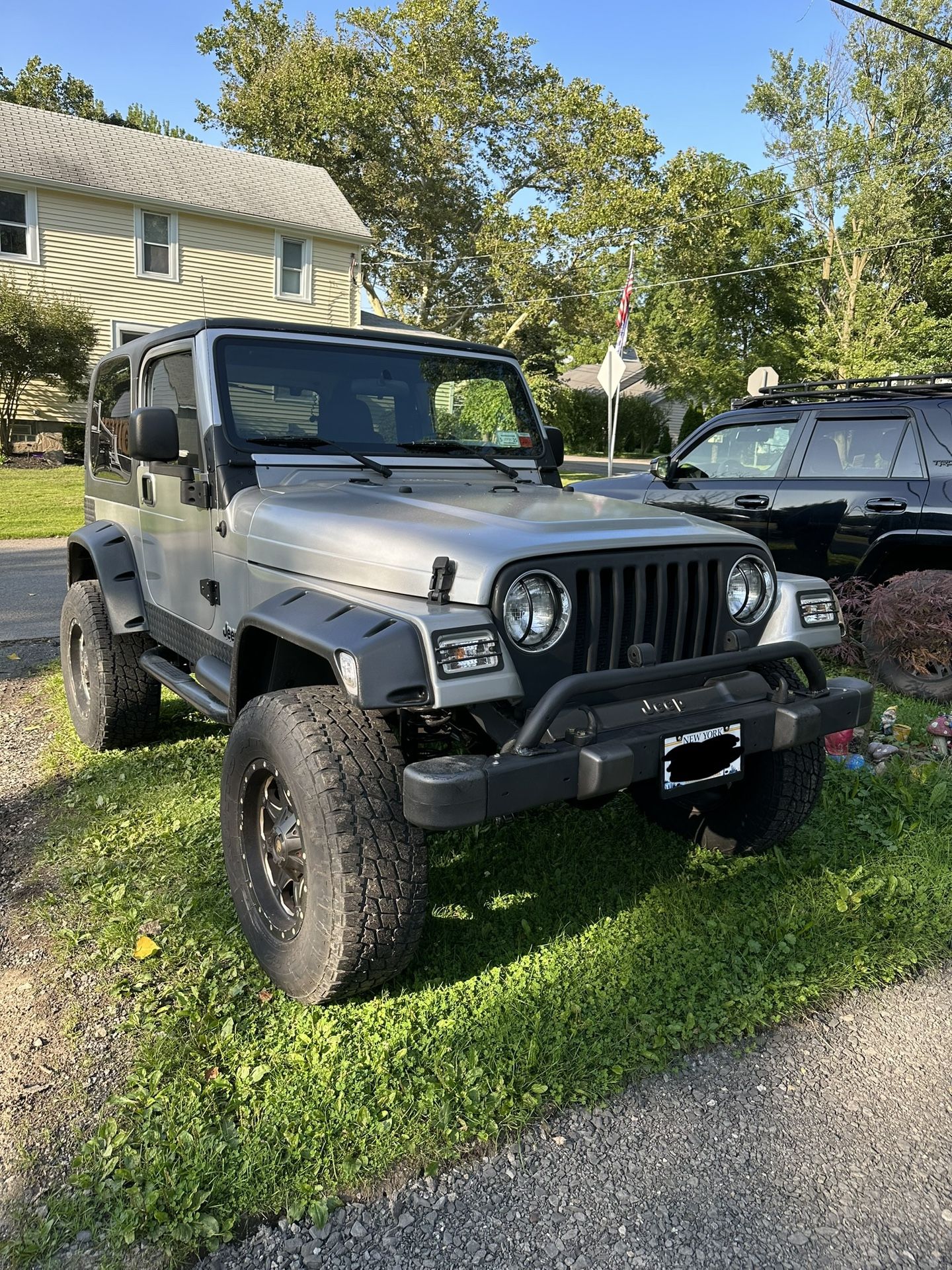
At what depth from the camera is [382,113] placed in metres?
30.4

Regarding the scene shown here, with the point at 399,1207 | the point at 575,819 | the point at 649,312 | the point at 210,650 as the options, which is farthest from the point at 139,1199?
the point at 649,312

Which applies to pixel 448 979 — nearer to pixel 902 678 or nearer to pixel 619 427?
pixel 902 678

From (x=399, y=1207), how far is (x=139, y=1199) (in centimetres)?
58

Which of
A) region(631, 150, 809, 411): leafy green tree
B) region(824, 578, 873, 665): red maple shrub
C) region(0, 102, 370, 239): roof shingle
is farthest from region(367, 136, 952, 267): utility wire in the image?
region(824, 578, 873, 665): red maple shrub

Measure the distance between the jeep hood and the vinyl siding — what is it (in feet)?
58.0

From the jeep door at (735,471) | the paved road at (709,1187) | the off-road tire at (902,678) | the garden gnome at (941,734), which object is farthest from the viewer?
the jeep door at (735,471)

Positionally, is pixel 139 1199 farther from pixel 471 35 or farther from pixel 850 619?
pixel 471 35

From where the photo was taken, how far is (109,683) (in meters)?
4.48

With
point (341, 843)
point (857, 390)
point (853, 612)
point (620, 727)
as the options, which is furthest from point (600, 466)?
point (341, 843)

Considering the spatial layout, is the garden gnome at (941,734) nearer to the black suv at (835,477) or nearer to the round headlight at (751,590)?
the black suv at (835,477)

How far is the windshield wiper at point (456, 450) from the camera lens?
3.86 metres

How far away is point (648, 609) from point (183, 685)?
78.5 inches

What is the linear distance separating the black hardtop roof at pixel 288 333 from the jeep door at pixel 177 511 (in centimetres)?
8

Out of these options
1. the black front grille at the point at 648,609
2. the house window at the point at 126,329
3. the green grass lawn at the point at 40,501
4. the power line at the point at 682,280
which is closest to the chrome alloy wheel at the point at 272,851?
the black front grille at the point at 648,609
